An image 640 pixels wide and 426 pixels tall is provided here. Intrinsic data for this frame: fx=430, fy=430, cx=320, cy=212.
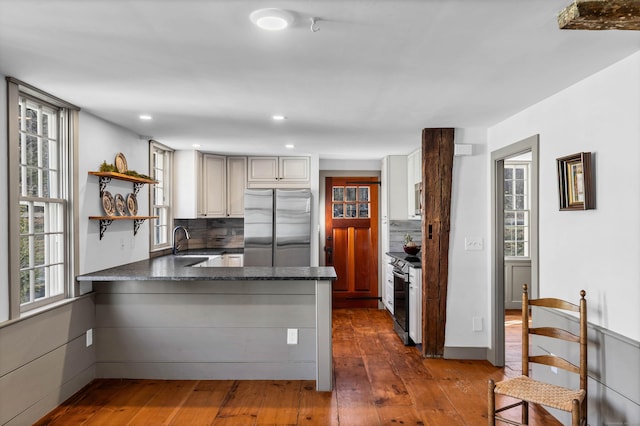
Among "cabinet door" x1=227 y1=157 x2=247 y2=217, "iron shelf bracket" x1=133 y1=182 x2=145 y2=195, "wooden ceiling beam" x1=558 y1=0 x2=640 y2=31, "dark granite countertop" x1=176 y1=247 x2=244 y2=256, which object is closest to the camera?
"wooden ceiling beam" x1=558 y1=0 x2=640 y2=31

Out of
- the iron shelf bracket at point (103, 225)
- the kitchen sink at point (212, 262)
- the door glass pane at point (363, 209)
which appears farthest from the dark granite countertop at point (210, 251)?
the door glass pane at point (363, 209)

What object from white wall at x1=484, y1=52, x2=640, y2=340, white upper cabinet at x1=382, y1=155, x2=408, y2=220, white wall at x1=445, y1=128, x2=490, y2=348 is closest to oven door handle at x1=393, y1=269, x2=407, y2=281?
white wall at x1=445, y1=128, x2=490, y2=348

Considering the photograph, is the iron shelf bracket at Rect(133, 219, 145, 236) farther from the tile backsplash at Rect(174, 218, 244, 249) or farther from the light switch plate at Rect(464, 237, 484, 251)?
the light switch plate at Rect(464, 237, 484, 251)

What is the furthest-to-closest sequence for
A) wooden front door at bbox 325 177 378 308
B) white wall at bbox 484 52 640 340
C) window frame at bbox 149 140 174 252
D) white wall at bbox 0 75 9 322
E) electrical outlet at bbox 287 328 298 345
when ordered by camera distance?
wooden front door at bbox 325 177 378 308
window frame at bbox 149 140 174 252
electrical outlet at bbox 287 328 298 345
white wall at bbox 0 75 9 322
white wall at bbox 484 52 640 340

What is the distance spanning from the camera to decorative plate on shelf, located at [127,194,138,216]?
425 cm

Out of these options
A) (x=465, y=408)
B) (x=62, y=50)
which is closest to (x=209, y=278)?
(x=62, y=50)

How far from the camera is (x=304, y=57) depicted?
7.70 ft

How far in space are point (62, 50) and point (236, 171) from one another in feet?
12.7

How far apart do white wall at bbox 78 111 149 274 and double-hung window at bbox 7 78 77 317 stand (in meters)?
0.14

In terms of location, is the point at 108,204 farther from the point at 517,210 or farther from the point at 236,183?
the point at 517,210

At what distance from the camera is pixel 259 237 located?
18.7ft

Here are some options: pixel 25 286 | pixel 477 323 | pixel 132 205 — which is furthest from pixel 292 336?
pixel 132 205

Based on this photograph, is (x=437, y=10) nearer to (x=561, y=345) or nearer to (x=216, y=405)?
(x=561, y=345)

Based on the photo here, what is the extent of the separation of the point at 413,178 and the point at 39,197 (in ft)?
13.6
